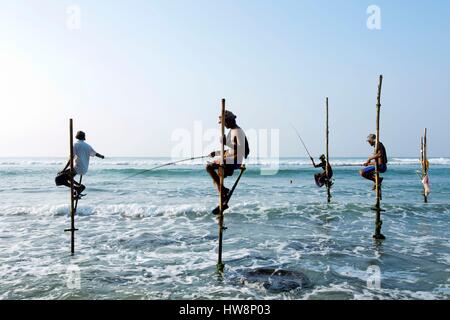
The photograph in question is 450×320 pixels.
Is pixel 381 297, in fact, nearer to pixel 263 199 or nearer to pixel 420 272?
pixel 420 272

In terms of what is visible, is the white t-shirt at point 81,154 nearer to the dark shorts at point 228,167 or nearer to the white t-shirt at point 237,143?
the dark shorts at point 228,167

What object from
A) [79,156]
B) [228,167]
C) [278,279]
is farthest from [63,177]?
[278,279]

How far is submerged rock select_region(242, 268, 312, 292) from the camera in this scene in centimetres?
750

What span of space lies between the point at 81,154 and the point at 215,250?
4896mm

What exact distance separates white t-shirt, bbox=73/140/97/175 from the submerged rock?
5643 millimetres

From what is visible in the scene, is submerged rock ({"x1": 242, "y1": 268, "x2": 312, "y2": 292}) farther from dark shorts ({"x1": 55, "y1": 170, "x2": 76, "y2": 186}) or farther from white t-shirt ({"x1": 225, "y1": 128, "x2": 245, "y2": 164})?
dark shorts ({"x1": 55, "y1": 170, "x2": 76, "y2": 186})

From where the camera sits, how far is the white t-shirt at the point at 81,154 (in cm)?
1012

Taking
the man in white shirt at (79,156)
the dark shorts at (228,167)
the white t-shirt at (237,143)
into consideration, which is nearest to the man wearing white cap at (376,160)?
the white t-shirt at (237,143)

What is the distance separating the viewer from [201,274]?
8539 mm

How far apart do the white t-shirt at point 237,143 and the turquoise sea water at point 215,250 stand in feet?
9.06

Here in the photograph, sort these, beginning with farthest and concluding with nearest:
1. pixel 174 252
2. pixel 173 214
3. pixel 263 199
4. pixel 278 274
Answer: pixel 263 199 → pixel 173 214 → pixel 174 252 → pixel 278 274

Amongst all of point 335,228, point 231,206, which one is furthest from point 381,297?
point 231,206

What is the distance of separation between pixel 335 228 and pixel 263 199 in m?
8.74

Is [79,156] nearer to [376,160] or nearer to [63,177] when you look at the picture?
[63,177]
